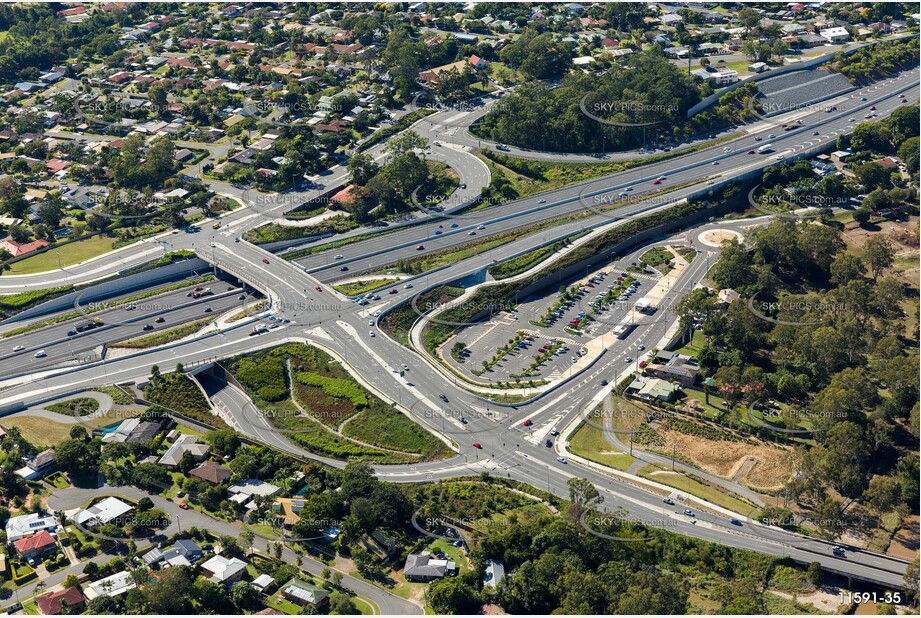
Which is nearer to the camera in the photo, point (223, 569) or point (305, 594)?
point (305, 594)

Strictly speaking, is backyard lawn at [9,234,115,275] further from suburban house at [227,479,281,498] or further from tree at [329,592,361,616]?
tree at [329,592,361,616]

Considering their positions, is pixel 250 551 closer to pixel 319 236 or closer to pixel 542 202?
pixel 319 236

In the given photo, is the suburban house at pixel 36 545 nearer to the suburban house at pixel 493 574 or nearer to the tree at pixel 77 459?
the tree at pixel 77 459

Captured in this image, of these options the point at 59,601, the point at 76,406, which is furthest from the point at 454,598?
A: the point at 76,406

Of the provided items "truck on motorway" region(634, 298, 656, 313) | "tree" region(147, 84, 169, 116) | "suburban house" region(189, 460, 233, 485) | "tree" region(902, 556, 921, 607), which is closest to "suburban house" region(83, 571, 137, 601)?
"suburban house" region(189, 460, 233, 485)

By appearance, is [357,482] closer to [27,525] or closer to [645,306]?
[27,525]

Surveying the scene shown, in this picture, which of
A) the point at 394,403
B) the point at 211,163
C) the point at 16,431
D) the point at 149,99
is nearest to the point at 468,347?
the point at 394,403
